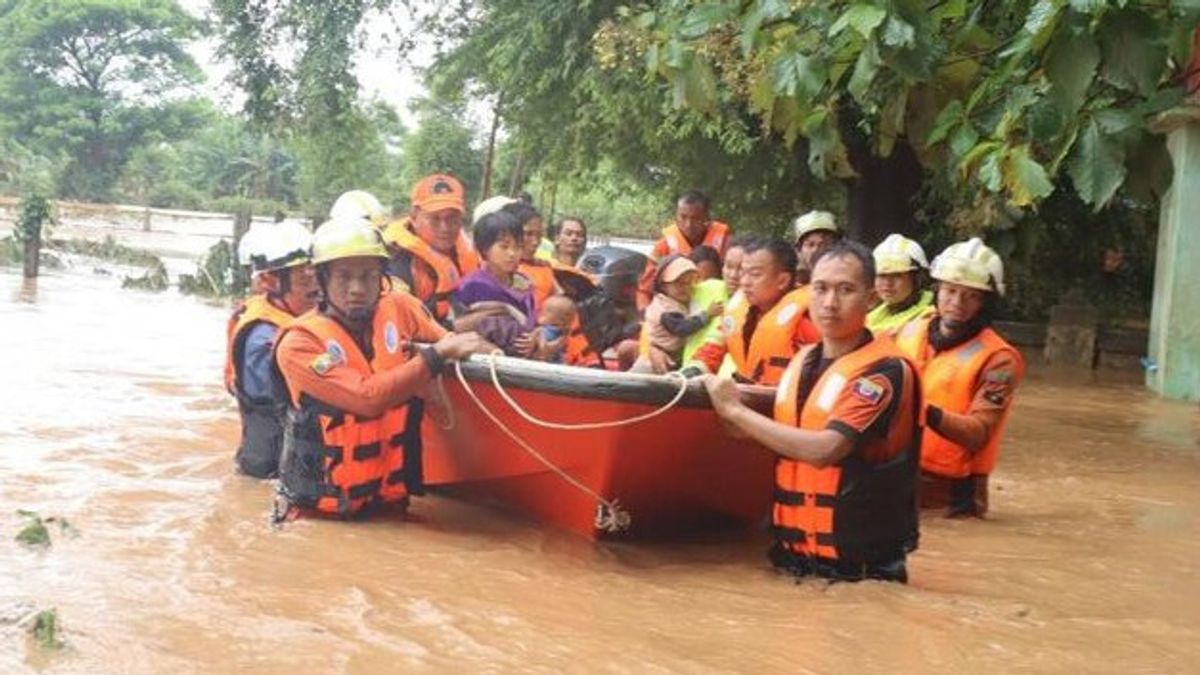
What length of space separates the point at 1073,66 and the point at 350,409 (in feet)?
9.82

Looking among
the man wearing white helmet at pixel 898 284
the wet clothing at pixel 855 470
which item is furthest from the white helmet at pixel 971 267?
the wet clothing at pixel 855 470

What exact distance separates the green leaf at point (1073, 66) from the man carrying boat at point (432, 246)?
3.91 m

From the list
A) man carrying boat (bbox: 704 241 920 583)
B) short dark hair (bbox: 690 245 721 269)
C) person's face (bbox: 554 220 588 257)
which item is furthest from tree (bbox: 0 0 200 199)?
man carrying boat (bbox: 704 241 920 583)

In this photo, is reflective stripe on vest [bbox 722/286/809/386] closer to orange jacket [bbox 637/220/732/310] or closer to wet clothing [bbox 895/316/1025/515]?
wet clothing [bbox 895/316/1025/515]

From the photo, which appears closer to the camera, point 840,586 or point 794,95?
point 794,95

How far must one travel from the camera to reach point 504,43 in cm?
1175

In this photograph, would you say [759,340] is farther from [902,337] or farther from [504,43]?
[504,43]

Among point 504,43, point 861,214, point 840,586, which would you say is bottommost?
point 840,586

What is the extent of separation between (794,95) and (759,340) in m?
2.17

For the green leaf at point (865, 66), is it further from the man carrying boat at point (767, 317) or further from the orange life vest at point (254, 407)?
the orange life vest at point (254, 407)

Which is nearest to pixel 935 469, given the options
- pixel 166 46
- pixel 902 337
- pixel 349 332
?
pixel 902 337

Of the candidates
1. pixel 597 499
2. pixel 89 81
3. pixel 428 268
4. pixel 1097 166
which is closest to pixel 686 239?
pixel 428 268

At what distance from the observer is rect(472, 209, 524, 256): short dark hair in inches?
213

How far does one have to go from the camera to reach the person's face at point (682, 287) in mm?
5578
